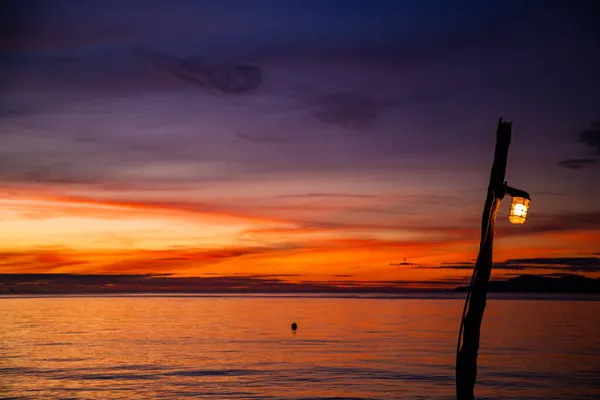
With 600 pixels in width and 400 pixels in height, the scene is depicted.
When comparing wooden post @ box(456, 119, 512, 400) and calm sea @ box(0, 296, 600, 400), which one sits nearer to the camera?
wooden post @ box(456, 119, 512, 400)

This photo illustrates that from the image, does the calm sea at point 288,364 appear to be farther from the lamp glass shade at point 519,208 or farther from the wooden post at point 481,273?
the lamp glass shade at point 519,208

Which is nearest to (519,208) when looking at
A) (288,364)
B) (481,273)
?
(481,273)

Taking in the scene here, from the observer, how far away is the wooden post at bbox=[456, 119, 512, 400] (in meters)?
13.9

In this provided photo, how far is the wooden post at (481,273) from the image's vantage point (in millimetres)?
13898

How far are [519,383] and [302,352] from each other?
16.7 metres

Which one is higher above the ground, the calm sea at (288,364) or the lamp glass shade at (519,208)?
the lamp glass shade at (519,208)

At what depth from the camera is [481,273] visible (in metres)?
14.0

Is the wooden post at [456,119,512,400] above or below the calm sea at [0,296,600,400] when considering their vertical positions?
above

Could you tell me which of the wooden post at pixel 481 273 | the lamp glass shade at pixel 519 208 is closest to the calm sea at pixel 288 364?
the wooden post at pixel 481 273

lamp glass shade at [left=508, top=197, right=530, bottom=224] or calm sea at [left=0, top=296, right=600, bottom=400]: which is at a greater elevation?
lamp glass shade at [left=508, top=197, right=530, bottom=224]

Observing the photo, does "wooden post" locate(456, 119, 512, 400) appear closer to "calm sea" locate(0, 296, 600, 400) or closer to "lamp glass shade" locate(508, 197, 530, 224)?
"lamp glass shade" locate(508, 197, 530, 224)

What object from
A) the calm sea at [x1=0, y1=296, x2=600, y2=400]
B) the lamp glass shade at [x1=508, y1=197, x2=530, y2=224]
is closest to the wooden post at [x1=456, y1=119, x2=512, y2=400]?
the lamp glass shade at [x1=508, y1=197, x2=530, y2=224]

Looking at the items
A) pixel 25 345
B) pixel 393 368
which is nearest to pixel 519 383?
pixel 393 368

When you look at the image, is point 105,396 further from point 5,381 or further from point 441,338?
point 441,338
